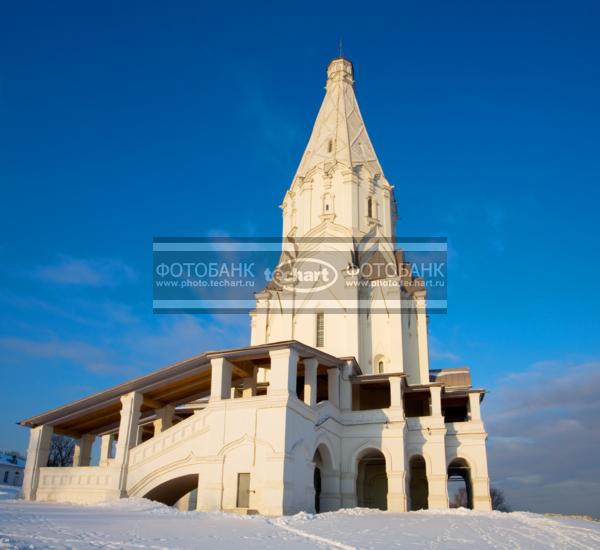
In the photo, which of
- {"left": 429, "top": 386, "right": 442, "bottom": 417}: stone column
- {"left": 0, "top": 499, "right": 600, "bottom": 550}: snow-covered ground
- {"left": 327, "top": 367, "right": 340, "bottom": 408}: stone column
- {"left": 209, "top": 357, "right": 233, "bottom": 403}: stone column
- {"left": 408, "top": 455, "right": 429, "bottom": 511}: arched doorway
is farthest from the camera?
{"left": 408, "top": 455, "right": 429, "bottom": 511}: arched doorway

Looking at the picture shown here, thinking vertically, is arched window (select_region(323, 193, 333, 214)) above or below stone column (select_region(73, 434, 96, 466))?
above

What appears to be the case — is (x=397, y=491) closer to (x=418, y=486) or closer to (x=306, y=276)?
(x=418, y=486)

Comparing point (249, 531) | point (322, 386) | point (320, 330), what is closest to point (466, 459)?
point (322, 386)

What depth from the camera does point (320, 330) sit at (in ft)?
99.3

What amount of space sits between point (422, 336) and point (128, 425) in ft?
55.1

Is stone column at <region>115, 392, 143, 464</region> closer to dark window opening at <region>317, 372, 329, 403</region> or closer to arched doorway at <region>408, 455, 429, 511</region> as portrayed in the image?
dark window opening at <region>317, 372, 329, 403</region>

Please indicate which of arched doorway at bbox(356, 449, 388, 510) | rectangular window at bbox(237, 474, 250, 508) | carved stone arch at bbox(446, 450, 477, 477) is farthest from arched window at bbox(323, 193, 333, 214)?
A: rectangular window at bbox(237, 474, 250, 508)

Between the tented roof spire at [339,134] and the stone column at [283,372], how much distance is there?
17589mm

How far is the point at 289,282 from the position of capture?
31.9m

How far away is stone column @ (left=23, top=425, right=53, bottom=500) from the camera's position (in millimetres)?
22075

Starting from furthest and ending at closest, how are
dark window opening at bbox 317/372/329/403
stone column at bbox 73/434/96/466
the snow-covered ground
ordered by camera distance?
dark window opening at bbox 317/372/329/403, stone column at bbox 73/434/96/466, the snow-covered ground

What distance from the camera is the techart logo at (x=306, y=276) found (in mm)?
31219

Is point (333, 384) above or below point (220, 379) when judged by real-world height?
above

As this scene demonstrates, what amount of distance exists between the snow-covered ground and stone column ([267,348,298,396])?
450 cm
